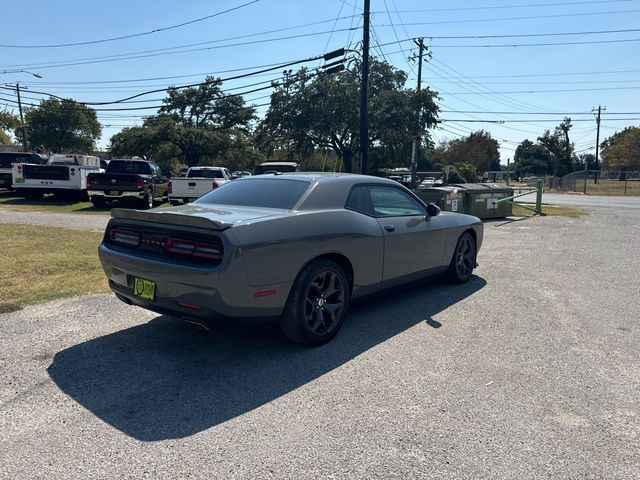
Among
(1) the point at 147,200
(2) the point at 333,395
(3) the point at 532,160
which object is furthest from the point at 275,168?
(3) the point at 532,160

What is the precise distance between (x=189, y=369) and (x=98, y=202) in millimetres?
15063

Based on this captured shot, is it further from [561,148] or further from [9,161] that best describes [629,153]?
[9,161]

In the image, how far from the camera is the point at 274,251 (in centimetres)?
377

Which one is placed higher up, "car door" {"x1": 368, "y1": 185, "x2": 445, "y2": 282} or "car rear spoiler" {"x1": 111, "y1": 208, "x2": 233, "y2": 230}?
"car rear spoiler" {"x1": 111, "y1": 208, "x2": 233, "y2": 230}

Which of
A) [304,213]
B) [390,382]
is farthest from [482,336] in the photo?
[304,213]

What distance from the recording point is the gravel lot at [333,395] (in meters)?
2.62

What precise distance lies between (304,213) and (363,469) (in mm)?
2226

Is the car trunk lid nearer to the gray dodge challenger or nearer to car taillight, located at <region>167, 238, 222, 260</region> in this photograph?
the gray dodge challenger

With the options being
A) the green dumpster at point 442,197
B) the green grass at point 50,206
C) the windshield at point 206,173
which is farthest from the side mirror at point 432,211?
the windshield at point 206,173

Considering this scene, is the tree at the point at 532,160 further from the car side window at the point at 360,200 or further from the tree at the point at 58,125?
the car side window at the point at 360,200

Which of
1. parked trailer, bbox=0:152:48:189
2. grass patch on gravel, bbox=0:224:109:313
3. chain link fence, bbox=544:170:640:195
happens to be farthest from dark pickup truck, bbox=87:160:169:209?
chain link fence, bbox=544:170:640:195

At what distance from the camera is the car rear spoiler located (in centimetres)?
361

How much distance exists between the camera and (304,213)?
167 inches

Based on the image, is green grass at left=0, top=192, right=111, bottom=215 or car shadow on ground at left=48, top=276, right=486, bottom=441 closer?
car shadow on ground at left=48, top=276, right=486, bottom=441
